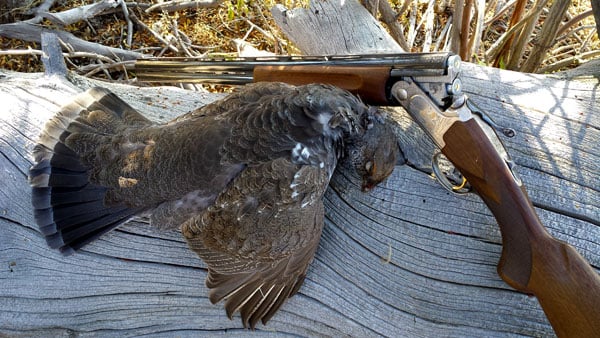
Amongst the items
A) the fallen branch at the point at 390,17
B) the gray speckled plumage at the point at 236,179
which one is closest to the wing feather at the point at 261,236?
the gray speckled plumage at the point at 236,179

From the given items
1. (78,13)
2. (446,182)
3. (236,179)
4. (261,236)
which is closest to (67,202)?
(236,179)

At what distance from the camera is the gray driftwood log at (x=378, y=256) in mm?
2641

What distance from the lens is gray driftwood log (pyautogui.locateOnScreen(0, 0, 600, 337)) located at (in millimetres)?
2641

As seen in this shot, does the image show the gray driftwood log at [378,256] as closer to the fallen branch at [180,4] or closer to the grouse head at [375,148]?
the grouse head at [375,148]

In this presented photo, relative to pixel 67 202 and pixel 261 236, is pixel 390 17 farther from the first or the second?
pixel 67 202

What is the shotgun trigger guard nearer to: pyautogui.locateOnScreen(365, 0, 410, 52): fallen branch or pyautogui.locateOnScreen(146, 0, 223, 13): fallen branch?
pyautogui.locateOnScreen(365, 0, 410, 52): fallen branch

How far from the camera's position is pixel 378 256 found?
277cm

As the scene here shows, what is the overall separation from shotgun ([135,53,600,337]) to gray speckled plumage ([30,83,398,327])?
7.7 inches

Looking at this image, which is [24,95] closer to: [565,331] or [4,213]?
[4,213]

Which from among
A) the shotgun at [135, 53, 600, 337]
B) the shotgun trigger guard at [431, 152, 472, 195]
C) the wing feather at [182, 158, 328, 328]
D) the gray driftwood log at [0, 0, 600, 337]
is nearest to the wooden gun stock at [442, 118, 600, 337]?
the shotgun at [135, 53, 600, 337]

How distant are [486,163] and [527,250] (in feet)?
1.40

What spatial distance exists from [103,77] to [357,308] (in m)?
3.43

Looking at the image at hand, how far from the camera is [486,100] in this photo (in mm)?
3029

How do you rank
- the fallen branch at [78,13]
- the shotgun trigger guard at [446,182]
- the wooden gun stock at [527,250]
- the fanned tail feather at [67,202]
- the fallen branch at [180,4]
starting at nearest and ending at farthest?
the wooden gun stock at [527,250] < the shotgun trigger guard at [446,182] < the fanned tail feather at [67,202] < the fallen branch at [78,13] < the fallen branch at [180,4]
